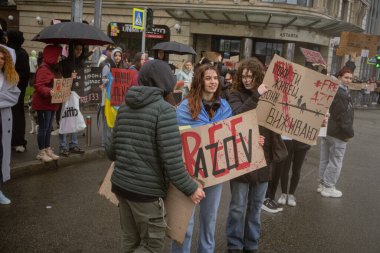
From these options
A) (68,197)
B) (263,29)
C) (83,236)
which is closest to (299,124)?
(83,236)

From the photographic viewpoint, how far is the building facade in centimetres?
2425

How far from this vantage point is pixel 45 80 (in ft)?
20.6

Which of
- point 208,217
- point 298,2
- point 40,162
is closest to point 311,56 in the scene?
point 40,162

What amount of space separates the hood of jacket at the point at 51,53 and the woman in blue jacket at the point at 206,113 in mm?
3557

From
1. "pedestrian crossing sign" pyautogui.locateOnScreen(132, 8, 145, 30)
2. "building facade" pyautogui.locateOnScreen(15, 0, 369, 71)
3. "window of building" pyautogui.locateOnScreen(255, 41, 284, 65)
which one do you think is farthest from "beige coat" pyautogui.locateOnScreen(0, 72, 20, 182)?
"window of building" pyautogui.locateOnScreen(255, 41, 284, 65)

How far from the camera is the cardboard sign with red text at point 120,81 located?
743 cm

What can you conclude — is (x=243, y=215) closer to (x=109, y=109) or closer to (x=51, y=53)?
(x=51, y=53)

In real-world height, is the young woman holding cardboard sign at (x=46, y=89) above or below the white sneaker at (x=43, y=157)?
above

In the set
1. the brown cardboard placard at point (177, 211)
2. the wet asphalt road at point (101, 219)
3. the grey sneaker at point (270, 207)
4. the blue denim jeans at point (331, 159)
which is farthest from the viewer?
the blue denim jeans at point (331, 159)

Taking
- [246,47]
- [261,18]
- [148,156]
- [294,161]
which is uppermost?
[261,18]

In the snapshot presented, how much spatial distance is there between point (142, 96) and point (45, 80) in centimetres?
405

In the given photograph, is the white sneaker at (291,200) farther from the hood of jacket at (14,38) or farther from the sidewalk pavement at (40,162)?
the hood of jacket at (14,38)

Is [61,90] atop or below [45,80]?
below

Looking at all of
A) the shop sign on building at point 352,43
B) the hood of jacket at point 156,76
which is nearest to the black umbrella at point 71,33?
the hood of jacket at point 156,76
